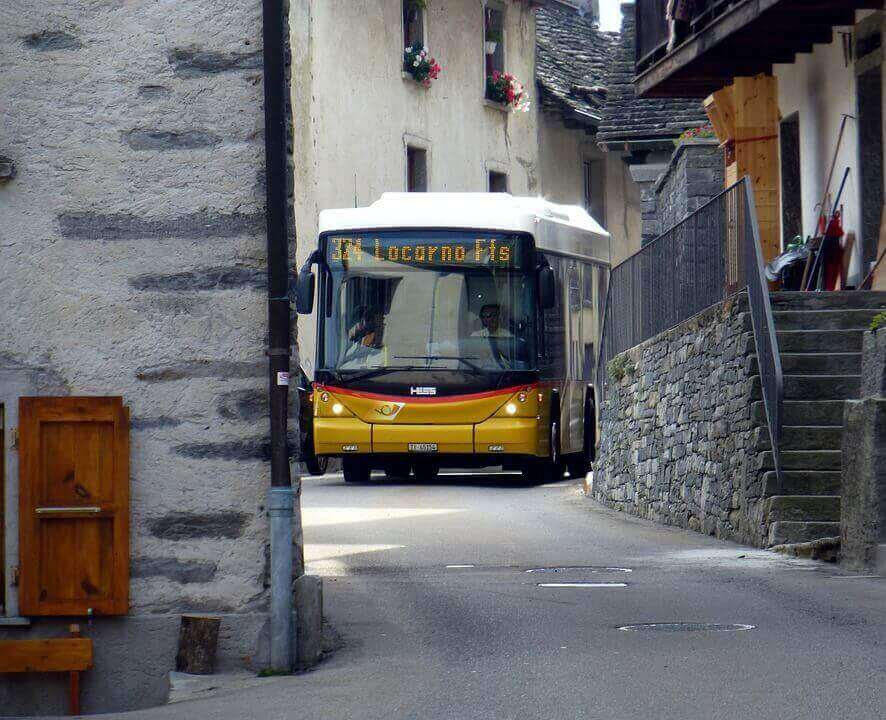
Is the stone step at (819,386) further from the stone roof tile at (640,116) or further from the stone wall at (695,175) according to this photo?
the stone roof tile at (640,116)

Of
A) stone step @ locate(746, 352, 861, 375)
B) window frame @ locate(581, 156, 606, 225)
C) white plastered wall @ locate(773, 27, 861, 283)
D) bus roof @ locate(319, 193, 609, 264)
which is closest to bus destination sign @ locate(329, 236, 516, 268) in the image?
bus roof @ locate(319, 193, 609, 264)

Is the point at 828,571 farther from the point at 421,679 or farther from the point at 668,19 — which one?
the point at 668,19

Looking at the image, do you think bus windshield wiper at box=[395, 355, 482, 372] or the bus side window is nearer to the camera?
bus windshield wiper at box=[395, 355, 482, 372]

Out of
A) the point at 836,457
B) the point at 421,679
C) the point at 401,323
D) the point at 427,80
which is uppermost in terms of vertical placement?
the point at 427,80

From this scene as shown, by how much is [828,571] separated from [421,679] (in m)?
4.31

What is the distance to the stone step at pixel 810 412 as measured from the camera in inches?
524

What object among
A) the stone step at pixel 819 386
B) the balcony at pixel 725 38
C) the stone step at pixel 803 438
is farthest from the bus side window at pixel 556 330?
the stone step at pixel 803 438

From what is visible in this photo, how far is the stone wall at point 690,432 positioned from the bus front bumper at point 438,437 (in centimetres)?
101

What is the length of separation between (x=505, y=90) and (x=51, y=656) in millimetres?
31504

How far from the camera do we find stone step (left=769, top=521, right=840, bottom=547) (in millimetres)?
12438

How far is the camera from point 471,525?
53.1 feet

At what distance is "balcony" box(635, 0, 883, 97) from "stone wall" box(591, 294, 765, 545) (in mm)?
3092

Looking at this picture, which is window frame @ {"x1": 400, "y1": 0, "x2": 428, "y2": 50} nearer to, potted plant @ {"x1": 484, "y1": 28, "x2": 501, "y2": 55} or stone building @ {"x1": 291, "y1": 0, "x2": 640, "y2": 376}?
stone building @ {"x1": 291, "y1": 0, "x2": 640, "y2": 376}

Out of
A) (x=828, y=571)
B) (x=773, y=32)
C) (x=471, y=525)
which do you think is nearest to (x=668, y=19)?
(x=773, y=32)
